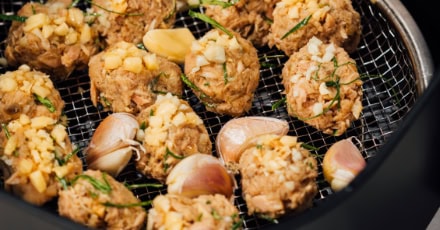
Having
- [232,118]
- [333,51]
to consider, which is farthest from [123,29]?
[333,51]

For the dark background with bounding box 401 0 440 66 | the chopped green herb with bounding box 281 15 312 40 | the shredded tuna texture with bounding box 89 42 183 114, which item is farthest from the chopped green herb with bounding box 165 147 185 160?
the dark background with bounding box 401 0 440 66

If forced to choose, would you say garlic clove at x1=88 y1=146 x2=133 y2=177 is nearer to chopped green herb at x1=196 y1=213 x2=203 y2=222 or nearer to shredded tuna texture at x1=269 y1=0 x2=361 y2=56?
chopped green herb at x1=196 y1=213 x2=203 y2=222

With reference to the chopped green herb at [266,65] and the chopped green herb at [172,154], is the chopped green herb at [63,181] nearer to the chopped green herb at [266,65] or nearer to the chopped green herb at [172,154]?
the chopped green herb at [172,154]

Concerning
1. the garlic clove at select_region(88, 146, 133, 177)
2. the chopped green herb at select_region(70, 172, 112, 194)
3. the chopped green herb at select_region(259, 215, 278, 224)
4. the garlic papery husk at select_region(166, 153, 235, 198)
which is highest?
the garlic clove at select_region(88, 146, 133, 177)

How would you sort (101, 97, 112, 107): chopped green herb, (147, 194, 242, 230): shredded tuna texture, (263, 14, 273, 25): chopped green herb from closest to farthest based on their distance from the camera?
(147, 194, 242, 230): shredded tuna texture < (101, 97, 112, 107): chopped green herb < (263, 14, 273, 25): chopped green herb

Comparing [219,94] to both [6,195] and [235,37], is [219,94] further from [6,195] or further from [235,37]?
[6,195]

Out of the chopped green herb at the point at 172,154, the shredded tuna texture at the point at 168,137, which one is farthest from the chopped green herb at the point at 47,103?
the chopped green herb at the point at 172,154

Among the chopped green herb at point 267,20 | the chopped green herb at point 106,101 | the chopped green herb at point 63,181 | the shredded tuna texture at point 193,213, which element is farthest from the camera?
the chopped green herb at point 267,20
